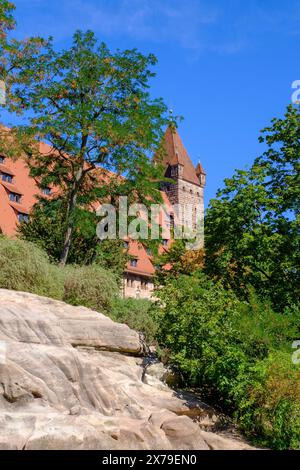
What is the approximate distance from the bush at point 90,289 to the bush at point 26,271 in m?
0.34

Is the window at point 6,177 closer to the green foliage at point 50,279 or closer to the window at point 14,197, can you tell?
the window at point 14,197

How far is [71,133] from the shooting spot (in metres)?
21.3

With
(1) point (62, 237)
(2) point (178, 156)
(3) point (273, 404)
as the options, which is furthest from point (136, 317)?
(2) point (178, 156)

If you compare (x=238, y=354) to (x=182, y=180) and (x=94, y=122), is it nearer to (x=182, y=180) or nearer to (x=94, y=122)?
(x=94, y=122)

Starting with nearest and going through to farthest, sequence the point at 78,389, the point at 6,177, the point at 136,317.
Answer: the point at 78,389 < the point at 136,317 < the point at 6,177

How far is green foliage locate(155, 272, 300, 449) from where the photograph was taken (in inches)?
477

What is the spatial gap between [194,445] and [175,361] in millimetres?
3976

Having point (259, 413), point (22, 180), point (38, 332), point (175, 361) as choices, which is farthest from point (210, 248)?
point (22, 180)

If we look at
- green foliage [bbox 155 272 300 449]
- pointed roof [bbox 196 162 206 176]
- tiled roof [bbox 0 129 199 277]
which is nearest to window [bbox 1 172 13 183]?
tiled roof [bbox 0 129 199 277]


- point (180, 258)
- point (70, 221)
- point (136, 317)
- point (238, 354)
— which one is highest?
point (70, 221)

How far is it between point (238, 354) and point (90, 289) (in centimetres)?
520

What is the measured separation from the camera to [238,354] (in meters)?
13.0

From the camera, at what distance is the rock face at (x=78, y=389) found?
8695 millimetres
